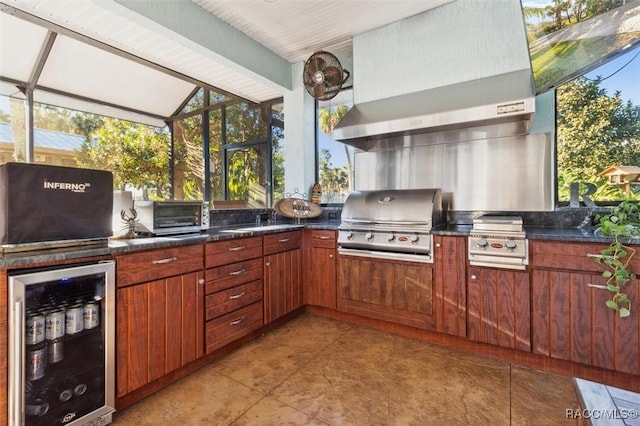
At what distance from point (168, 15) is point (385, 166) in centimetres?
240

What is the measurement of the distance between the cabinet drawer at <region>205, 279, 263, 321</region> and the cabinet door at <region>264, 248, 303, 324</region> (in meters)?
0.12

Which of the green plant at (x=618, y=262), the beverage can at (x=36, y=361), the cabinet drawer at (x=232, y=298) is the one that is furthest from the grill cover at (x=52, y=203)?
the green plant at (x=618, y=262)

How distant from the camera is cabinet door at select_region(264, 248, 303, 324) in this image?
263 centimetres

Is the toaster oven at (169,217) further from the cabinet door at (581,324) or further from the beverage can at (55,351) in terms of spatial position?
the cabinet door at (581,324)

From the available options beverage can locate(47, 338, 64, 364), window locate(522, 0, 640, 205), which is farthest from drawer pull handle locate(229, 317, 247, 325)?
window locate(522, 0, 640, 205)

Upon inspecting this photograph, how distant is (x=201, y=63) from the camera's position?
3.11 m

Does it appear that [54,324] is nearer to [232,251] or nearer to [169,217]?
[169,217]

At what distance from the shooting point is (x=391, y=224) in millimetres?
2584

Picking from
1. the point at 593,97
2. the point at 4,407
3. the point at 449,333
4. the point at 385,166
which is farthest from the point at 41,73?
the point at 593,97

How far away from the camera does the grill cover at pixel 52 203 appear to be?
130 centimetres

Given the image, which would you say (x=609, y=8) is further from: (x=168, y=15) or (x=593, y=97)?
(x=168, y=15)

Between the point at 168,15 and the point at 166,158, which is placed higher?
the point at 168,15

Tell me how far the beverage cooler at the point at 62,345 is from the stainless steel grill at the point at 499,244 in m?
2.35

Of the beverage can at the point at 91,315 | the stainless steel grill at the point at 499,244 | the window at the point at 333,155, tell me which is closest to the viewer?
the beverage can at the point at 91,315
